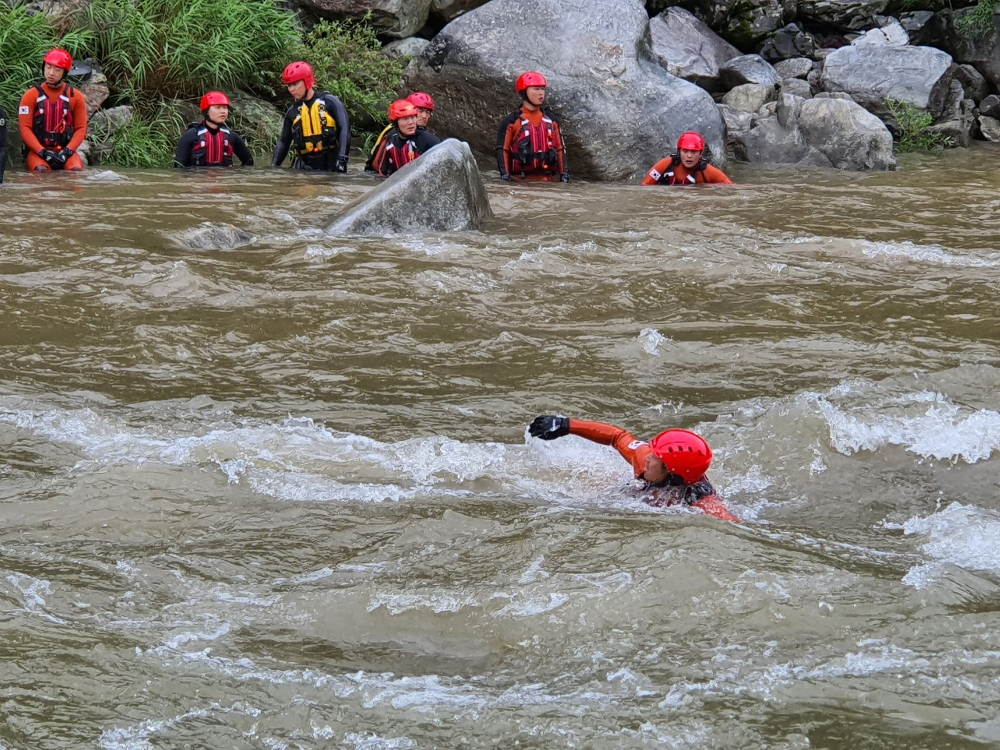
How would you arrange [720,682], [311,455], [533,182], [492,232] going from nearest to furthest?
[720,682] → [311,455] → [492,232] → [533,182]

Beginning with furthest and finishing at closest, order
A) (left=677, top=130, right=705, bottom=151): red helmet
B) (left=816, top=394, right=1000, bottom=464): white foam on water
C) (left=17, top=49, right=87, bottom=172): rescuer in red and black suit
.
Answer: (left=677, top=130, right=705, bottom=151): red helmet
(left=17, top=49, right=87, bottom=172): rescuer in red and black suit
(left=816, top=394, right=1000, bottom=464): white foam on water

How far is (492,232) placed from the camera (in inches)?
302

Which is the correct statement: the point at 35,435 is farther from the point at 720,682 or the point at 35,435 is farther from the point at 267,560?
the point at 720,682

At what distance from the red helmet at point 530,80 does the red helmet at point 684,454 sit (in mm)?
6340

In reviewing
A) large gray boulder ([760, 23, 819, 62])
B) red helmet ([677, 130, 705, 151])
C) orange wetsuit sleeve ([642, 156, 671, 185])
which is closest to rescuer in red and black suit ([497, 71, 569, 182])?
orange wetsuit sleeve ([642, 156, 671, 185])

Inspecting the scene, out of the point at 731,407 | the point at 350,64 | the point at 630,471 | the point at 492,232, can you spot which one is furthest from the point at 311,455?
the point at 350,64

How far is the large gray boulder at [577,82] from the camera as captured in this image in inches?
419

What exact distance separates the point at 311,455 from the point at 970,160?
9633 mm

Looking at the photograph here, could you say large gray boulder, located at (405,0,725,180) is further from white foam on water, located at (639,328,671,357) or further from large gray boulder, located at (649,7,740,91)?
white foam on water, located at (639,328,671,357)

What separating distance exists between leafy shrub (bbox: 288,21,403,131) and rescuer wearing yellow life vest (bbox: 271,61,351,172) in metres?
1.84

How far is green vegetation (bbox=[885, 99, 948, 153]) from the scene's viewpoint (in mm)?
12656

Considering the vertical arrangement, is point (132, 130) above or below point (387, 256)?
above

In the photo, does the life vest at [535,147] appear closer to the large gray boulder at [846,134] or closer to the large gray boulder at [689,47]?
the large gray boulder at [846,134]

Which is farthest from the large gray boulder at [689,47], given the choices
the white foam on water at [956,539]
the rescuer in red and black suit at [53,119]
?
the white foam on water at [956,539]
